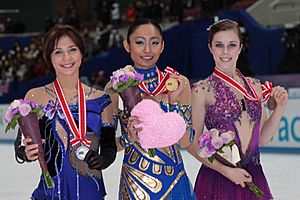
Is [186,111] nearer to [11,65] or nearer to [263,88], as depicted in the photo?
[263,88]

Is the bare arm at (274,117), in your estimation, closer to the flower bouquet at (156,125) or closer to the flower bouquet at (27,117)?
the flower bouquet at (156,125)

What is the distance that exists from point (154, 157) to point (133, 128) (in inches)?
11.7

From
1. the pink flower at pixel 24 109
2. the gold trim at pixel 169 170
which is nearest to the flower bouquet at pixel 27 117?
the pink flower at pixel 24 109

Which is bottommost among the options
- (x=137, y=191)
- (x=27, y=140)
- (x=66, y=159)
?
(x=137, y=191)

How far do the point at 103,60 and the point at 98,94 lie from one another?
1325 cm

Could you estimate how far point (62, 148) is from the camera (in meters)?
2.53

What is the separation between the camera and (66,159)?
2523 mm

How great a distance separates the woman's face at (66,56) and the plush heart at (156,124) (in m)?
0.33

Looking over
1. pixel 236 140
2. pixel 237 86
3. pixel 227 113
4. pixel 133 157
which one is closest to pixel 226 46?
pixel 237 86

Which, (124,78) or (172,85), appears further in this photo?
(172,85)

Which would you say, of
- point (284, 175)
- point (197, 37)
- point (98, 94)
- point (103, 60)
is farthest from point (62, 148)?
point (103, 60)

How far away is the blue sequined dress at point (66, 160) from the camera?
2512 millimetres

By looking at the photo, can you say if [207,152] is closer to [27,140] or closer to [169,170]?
[169,170]

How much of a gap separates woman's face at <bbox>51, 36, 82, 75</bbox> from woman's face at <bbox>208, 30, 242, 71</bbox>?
0.65m
